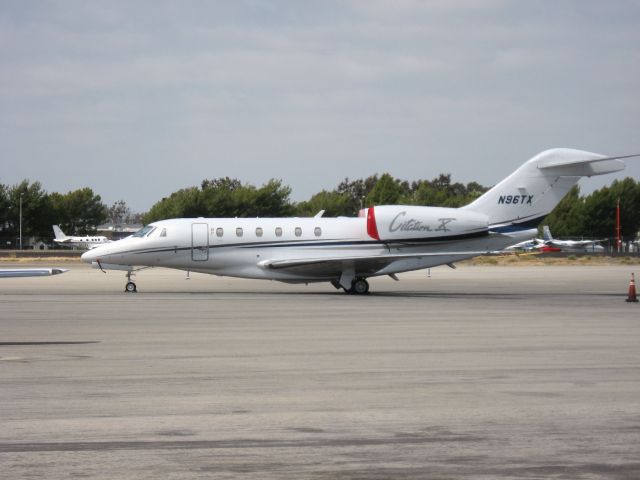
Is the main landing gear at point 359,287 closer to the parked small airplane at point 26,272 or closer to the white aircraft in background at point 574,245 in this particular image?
the parked small airplane at point 26,272

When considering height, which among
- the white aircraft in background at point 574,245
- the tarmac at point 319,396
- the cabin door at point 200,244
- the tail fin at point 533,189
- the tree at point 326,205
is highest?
the tree at point 326,205

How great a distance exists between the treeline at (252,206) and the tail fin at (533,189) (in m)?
79.7

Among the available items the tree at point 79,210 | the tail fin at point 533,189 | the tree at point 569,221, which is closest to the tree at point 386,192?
the tree at point 569,221

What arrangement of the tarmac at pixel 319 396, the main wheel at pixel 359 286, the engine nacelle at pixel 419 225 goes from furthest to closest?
the main wheel at pixel 359 286 < the engine nacelle at pixel 419 225 < the tarmac at pixel 319 396

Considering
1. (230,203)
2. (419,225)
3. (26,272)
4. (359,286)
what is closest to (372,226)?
(419,225)

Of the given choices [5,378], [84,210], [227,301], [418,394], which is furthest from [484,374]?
[84,210]

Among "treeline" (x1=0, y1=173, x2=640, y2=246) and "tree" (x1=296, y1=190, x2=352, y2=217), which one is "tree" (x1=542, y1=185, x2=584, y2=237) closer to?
"treeline" (x1=0, y1=173, x2=640, y2=246)

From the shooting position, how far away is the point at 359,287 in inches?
1329

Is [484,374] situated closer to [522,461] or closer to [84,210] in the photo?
[522,461]

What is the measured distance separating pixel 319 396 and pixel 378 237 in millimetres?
22655

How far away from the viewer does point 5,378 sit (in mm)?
12562

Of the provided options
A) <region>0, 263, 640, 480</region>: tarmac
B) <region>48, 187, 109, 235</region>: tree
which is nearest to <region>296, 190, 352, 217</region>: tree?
<region>48, 187, 109, 235</region>: tree

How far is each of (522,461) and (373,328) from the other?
12.1 m

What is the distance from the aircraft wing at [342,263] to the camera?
3253 cm
